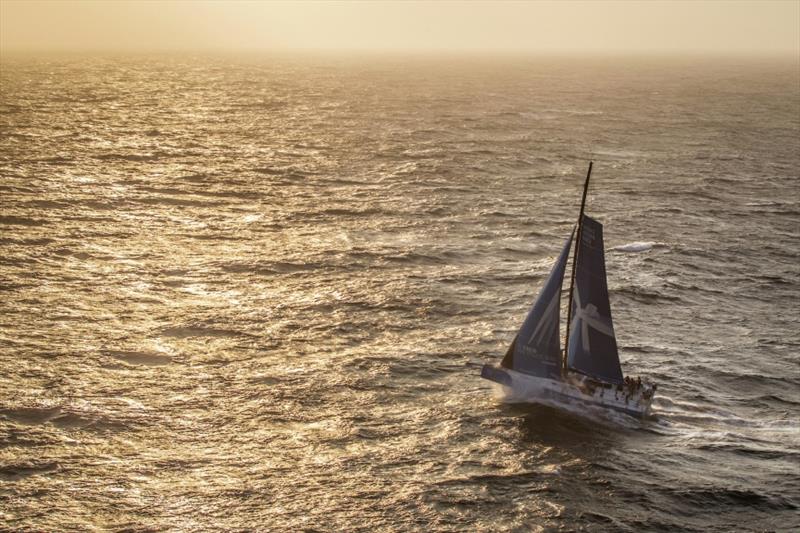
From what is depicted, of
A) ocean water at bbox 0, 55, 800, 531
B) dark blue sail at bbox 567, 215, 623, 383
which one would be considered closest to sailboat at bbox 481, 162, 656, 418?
dark blue sail at bbox 567, 215, 623, 383

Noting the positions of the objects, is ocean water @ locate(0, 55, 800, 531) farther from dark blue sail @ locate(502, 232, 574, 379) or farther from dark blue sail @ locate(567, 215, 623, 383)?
dark blue sail @ locate(567, 215, 623, 383)

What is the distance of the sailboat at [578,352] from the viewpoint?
46688mm

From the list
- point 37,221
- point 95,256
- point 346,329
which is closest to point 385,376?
point 346,329

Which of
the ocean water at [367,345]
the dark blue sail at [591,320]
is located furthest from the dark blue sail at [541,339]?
the ocean water at [367,345]

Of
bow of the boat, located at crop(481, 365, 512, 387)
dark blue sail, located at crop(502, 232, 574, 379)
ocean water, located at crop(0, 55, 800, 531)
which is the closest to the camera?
ocean water, located at crop(0, 55, 800, 531)

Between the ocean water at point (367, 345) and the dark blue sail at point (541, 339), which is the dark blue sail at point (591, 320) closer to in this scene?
the dark blue sail at point (541, 339)

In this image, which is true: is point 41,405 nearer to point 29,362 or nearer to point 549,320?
point 29,362

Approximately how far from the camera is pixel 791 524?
3872 cm

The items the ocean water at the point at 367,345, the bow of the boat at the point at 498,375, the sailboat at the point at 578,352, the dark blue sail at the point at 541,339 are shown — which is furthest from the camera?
the bow of the boat at the point at 498,375

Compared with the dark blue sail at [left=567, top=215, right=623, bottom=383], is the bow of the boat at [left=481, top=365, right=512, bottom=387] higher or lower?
lower

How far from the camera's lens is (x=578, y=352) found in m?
48.2

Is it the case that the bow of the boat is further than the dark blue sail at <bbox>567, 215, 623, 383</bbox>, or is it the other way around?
the bow of the boat

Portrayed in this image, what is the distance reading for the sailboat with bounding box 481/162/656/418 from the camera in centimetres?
4669

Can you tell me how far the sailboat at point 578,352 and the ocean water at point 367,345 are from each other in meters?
1.11
